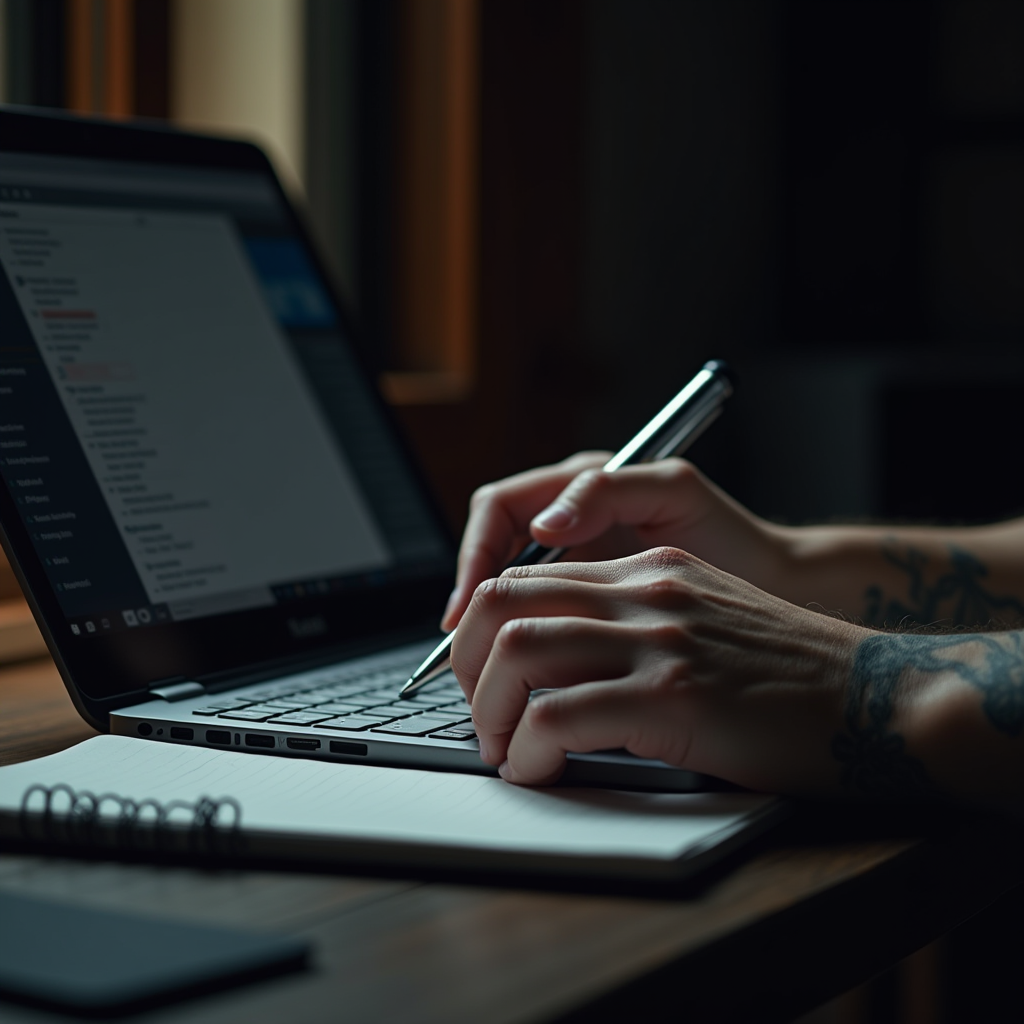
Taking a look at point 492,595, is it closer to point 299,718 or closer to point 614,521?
point 299,718

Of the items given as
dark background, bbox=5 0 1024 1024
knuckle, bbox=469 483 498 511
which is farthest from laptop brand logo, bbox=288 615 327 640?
dark background, bbox=5 0 1024 1024

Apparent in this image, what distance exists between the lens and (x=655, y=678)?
0.52m

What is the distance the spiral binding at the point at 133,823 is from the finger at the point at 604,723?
4.6 inches

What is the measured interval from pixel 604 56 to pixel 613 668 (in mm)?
1712

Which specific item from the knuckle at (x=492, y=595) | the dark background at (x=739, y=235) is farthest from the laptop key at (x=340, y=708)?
the dark background at (x=739, y=235)

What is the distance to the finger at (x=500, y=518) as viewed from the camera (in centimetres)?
82

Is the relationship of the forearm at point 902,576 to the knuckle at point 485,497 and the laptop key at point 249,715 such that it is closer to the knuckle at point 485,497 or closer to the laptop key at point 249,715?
the knuckle at point 485,497

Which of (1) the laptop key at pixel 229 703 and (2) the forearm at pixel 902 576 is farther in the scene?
(2) the forearm at pixel 902 576

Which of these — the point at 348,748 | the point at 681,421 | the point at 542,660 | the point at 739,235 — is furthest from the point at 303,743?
the point at 739,235

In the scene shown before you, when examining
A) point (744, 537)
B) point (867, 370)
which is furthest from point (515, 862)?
point (867, 370)

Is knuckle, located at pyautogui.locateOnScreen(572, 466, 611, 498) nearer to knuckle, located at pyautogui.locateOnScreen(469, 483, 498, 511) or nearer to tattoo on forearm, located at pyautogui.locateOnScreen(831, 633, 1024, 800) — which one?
knuckle, located at pyautogui.locateOnScreen(469, 483, 498, 511)

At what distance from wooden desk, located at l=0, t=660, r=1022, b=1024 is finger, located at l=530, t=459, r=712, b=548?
10.7 inches

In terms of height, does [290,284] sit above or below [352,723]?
above

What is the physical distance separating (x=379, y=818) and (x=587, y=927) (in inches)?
4.0
